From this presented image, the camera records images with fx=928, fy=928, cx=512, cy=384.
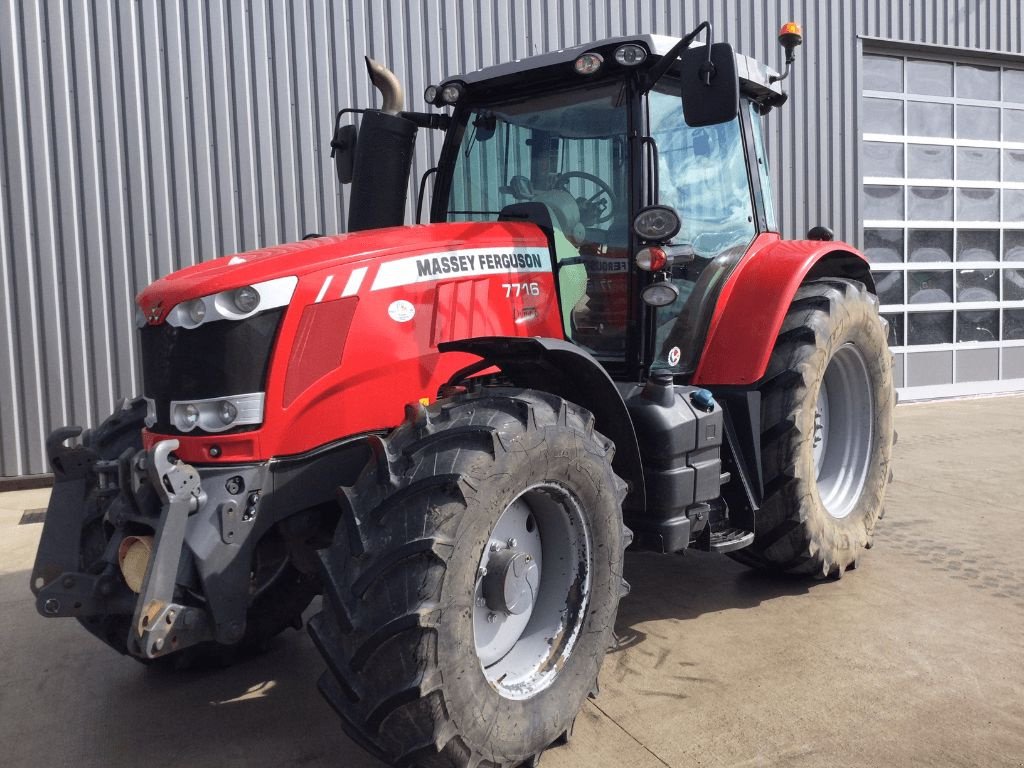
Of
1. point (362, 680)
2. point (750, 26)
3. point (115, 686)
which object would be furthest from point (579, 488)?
point (750, 26)

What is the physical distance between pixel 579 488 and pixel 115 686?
1846mm

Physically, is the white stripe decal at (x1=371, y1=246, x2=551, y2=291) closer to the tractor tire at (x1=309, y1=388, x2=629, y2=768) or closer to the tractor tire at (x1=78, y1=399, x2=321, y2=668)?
the tractor tire at (x1=309, y1=388, x2=629, y2=768)

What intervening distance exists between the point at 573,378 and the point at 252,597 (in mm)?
1200

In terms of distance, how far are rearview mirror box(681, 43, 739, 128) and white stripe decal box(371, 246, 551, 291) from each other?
717 millimetres

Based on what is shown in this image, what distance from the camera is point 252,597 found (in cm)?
266

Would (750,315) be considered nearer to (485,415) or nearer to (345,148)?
(485,415)

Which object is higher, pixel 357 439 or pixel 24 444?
pixel 357 439

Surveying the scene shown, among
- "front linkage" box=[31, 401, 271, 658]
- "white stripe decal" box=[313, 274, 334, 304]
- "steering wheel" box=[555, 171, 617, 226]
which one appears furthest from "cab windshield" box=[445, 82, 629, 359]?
"front linkage" box=[31, 401, 271, 658]

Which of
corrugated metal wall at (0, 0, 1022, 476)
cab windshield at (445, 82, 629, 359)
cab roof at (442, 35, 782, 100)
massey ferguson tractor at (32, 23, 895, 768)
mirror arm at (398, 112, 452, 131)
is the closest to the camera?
massey ferguson tractor at (32, 23, 895, 768)

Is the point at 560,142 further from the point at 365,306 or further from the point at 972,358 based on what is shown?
the point at 972,358

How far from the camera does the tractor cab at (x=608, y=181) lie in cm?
339

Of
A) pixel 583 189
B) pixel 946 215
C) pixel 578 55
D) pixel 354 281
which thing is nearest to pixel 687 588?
pixel 583 189

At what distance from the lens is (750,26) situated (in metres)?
8.84

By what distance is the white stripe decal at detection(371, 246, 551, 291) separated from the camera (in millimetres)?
2862
